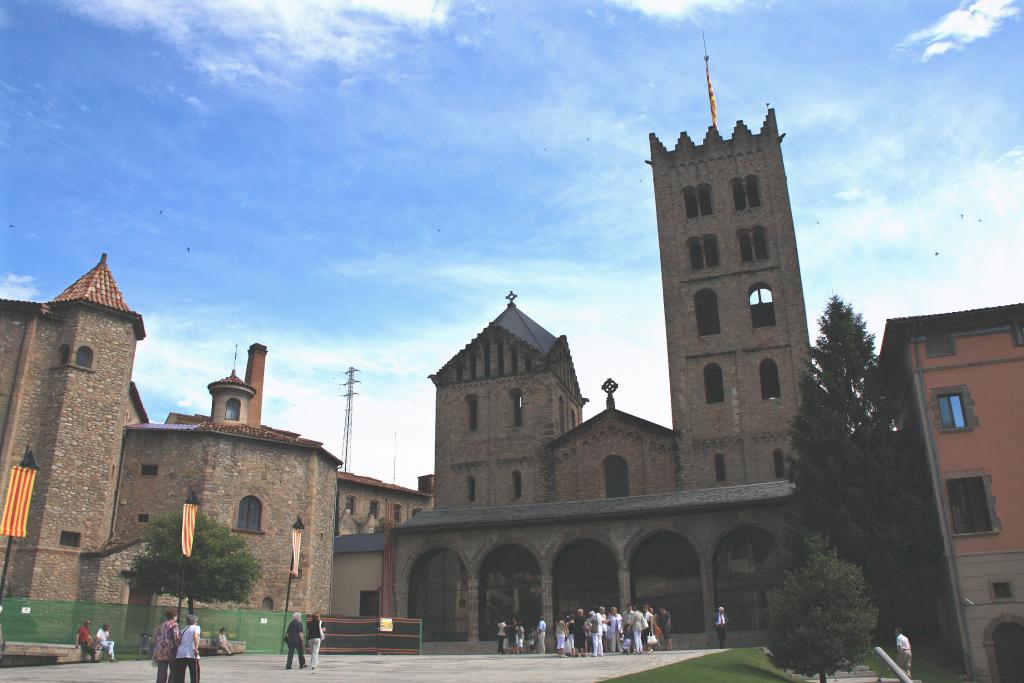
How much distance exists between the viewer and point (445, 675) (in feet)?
59.4

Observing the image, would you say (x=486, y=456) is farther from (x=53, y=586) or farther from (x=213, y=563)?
(x=53, y=586)

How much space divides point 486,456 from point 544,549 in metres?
7.38

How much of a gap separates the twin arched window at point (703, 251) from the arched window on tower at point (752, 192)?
271 centimetres

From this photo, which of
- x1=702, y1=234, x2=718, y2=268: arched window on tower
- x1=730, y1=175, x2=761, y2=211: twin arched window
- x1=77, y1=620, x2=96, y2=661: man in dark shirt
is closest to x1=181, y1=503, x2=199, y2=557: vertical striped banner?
x1=77, y1=620, x2=96, y2=661: man in dark shirt

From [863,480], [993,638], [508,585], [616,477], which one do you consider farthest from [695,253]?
[993,638]

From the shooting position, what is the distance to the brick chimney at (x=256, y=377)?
51.8 metres

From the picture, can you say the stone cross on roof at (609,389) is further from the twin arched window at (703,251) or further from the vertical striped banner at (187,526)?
the vertical striped banner at (187,526)

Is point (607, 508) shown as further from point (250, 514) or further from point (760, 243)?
point (250, 514)

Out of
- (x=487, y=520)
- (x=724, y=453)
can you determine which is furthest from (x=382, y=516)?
(x=724, y=453)

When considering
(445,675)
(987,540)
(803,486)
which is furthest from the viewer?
(803,486)

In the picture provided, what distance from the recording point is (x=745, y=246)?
4244 centimetres

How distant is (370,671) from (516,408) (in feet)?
80.2

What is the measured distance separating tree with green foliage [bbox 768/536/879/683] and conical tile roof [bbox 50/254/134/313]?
104 feet

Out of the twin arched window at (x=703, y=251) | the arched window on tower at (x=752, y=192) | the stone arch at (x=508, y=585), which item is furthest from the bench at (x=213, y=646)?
the arched window on tower at (x=752, y=192)
